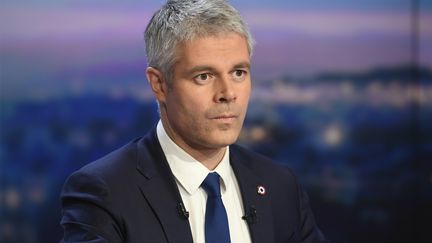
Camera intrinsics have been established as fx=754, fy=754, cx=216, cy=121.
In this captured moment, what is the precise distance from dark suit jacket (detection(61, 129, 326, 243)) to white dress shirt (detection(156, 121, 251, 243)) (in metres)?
0.03

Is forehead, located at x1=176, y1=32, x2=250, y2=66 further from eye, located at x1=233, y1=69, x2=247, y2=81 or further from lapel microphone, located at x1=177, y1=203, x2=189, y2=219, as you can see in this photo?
lapel microphone, located at x1=177, y1=203, x2=189, y2=219

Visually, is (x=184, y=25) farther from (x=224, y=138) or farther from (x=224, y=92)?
(x=224, y=138)

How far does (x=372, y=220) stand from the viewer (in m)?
4.89

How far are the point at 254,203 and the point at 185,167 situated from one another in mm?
299

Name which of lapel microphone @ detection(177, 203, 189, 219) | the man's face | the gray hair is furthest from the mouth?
lapel microphone @ detection(177, 203, 189, 219)

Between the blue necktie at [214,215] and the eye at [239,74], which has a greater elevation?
the eye at [239,74]

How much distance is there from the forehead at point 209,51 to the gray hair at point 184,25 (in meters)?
0.02

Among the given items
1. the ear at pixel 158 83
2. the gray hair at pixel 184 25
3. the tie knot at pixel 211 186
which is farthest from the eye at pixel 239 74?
the tie knot at pixel 211 186

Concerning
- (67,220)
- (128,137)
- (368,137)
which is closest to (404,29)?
(368,137)

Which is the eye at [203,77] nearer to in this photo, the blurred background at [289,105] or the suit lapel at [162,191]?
the suit lapel at [162,191]

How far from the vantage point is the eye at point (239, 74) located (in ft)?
8.16

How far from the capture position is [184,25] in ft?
8.04

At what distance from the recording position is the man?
7.99 ft

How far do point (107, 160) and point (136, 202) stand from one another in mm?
195
